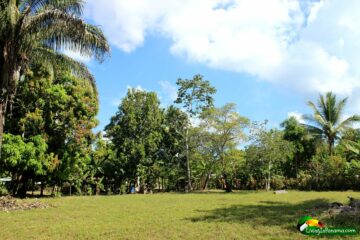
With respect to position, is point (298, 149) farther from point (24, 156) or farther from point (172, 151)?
point (24, 156)

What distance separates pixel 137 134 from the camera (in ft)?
103

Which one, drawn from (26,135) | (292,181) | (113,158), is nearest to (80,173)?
(26,135)

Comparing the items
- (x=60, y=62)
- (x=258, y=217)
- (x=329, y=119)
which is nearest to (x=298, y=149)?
(x=329, y=119)

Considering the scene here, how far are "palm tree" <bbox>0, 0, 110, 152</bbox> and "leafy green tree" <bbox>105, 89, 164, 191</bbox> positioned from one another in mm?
17518

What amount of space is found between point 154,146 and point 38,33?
19396mm

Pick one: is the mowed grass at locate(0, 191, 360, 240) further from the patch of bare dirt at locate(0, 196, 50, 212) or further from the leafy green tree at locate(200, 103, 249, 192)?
the leafy green tree at locate(200, 103, 249, 192)

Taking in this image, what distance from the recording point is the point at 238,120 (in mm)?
27125

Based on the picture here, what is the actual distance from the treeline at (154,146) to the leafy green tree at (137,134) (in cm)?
8

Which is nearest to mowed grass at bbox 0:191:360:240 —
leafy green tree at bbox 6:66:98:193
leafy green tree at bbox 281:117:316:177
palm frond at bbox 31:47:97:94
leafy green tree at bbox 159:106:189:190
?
palm frond at bbox 31:47:97:94

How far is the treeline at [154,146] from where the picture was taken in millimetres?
21047

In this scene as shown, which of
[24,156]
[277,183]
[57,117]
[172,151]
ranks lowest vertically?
[277,183]

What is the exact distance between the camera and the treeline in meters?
21.0

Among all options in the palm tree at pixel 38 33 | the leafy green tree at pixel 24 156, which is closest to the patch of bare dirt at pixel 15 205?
the palm tree at pixel 38 33

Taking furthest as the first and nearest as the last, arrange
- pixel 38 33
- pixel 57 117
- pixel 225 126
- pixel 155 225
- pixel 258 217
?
pixel 225 126 → pixel 57 117 → pixel 38 33 → pixel 258 217 → pixel 155 225
